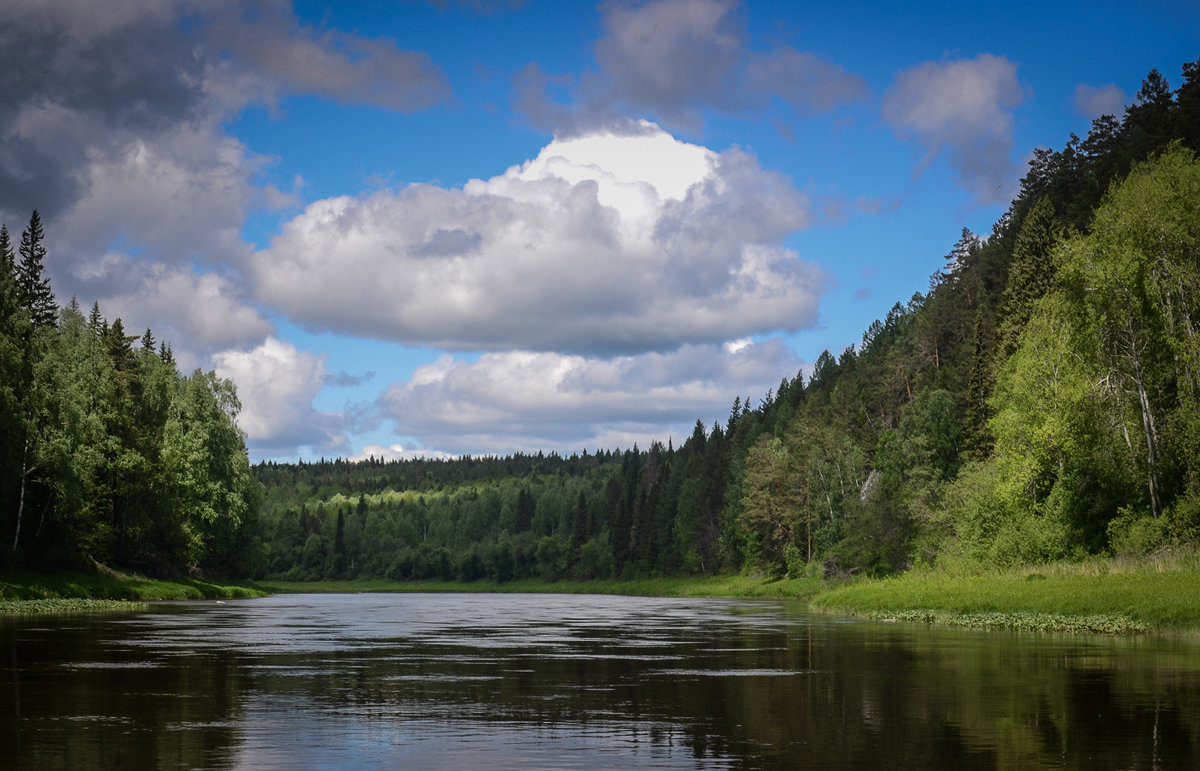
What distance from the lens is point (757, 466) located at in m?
149

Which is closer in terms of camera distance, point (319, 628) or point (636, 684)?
point (636, 684)

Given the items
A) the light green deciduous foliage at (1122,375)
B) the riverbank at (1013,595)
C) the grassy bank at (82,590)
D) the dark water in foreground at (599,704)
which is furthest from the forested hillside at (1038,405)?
the grassy bank at (82,590)

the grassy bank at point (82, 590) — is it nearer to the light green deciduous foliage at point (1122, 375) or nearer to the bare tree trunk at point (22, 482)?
the bare tree trunk at point (22, 482)

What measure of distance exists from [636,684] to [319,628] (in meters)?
31.3

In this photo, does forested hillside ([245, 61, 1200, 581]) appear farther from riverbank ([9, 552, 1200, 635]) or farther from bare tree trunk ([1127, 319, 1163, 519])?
riverbank ([9, 552, 1200, 635])

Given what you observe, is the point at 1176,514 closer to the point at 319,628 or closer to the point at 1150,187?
the point at 1150,187

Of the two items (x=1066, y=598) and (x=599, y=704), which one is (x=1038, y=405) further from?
(x=599, y=704)

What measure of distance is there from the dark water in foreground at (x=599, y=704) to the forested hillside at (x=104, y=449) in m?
35.2

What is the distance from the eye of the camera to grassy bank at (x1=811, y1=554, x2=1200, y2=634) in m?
40.9

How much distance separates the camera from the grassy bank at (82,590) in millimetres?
64750

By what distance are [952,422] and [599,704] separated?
7499cm

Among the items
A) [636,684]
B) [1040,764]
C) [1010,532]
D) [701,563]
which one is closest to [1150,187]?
[1010,532]

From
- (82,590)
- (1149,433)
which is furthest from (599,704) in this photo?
(82,590)

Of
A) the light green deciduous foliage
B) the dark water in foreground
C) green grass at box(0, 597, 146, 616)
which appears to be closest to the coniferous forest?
the light green deciduous foliage
